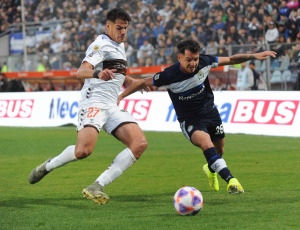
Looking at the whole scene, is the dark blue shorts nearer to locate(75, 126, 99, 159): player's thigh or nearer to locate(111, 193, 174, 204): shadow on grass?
locate(111, 193, 174, 204): shadow on grass

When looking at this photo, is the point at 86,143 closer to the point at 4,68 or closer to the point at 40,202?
the point at 40,202

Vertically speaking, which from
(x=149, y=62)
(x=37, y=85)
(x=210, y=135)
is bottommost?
(x=37, y=85)

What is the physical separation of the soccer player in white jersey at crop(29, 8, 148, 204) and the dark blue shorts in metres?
0.83

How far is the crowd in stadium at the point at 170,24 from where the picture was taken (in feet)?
67.3

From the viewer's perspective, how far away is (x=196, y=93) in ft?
26.1

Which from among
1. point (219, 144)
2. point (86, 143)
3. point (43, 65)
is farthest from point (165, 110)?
point (86, 143)

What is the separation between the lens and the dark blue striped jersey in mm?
7770

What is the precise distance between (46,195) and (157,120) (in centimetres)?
1101

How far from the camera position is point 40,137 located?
17672mm

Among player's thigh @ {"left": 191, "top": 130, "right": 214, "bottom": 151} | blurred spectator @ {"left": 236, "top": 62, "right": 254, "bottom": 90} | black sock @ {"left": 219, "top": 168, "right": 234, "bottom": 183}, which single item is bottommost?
blurred spectator @ {"left": 236, "top": 62, "right": 254, "bottom": 90}

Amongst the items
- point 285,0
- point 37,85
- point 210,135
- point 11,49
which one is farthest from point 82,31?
point 210,135

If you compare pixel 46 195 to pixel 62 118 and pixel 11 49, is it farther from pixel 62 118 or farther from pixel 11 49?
pixel 11 49

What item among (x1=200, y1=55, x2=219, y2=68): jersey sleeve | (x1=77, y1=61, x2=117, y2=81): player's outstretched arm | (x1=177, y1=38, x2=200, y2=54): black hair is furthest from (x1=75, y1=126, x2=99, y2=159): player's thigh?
(x1=200, y1=55, x2=219, y2=68): jersey sleeve

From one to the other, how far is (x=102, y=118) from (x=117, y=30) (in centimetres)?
108
